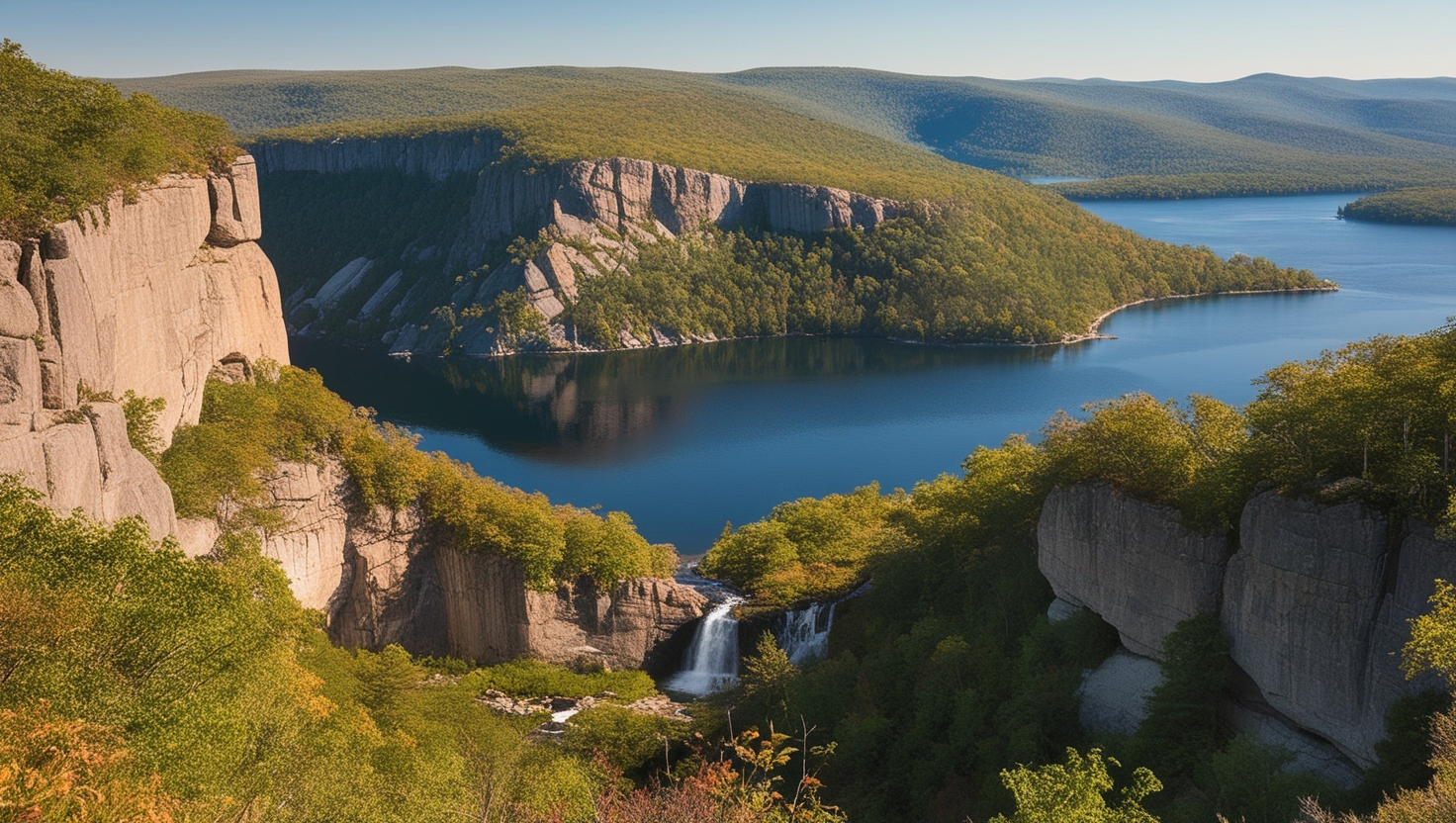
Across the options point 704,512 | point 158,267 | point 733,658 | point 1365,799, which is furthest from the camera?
point 704,512

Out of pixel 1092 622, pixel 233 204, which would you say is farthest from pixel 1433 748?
pixel 233 204

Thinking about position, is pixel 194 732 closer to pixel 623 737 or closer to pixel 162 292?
pixel 623 737

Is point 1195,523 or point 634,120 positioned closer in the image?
point 1195,523

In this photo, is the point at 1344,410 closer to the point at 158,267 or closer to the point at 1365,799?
the point at 1365,799

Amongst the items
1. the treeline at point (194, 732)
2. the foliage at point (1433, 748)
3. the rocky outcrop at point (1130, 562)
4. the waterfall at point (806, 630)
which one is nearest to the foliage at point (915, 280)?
the waterfall at point (806, 630)

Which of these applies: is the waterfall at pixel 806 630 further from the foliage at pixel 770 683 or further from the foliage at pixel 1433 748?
the foliage at pixel 1433 748

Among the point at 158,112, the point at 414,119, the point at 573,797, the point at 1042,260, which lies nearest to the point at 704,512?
the point at 158,112

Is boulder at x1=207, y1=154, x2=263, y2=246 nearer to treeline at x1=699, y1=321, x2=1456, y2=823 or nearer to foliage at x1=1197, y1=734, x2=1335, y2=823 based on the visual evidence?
treeline at x1=699, y1=321, x2=1456, y2=823
